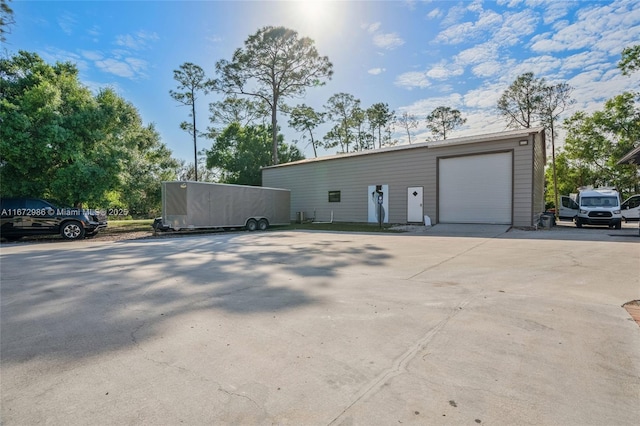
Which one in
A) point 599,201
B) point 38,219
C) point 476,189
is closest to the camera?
point 38,219

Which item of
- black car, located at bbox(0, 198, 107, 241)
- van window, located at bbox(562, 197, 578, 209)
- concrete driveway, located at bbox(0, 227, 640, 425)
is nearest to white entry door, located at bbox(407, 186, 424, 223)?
van window, located at bbox(562, 197, 578, 209)

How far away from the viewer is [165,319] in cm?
346

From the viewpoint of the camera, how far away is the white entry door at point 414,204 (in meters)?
16.9

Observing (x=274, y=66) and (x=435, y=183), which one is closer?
(x=435, y=183)

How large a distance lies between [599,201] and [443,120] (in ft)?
79.2

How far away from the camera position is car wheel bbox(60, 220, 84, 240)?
12586mm

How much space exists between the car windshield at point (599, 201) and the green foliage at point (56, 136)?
24.1 m

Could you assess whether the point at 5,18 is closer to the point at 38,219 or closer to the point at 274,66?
the point at 38,219

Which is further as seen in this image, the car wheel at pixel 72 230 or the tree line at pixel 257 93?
the tree line at pixel 257 93

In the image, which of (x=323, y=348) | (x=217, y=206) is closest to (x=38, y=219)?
(x=217, y=206)

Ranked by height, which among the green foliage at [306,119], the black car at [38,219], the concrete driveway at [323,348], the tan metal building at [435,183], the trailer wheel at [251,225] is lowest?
the concrete driveway at [323,348]

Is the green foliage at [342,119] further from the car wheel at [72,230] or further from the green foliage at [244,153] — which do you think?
the car wheel at [72,230]

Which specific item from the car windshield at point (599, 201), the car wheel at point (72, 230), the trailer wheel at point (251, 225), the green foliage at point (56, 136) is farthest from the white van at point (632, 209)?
the car wheel at point (72, 230)

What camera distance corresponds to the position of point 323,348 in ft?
8.92
